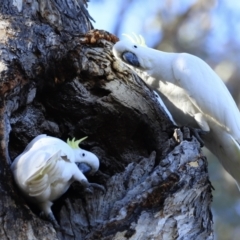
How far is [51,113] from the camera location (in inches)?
90.8

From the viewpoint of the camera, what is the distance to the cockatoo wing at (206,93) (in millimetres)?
2285

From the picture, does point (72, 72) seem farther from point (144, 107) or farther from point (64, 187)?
point (64, 187)

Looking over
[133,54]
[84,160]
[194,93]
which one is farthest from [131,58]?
[84,160]

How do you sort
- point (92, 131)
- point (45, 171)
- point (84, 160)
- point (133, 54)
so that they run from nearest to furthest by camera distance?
point (45, 171) < point (84, 160) < point (92, 131) < point (133, 54)

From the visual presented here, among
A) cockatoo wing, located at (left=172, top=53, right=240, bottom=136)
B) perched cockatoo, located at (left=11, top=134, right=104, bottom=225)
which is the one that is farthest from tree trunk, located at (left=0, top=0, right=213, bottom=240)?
cockatoo wing, located at (left=172, top=53, right=240, bottom=136)

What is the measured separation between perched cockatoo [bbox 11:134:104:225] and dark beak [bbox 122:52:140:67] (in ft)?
1.89

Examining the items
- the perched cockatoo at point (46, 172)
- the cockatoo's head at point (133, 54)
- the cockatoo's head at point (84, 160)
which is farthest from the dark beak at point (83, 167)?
the cockatoo's head at point (133, 54)

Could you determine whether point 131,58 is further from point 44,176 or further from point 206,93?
point 44,176

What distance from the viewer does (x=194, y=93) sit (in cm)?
229

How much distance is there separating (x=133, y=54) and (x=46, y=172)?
0.89m

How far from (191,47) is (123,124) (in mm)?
2372

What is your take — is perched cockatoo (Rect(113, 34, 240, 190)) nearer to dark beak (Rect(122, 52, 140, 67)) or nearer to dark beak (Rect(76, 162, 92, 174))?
dark beak (Rect(122, 52, 140, 67))

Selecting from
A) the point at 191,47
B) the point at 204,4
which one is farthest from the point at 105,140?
the point at 204,4

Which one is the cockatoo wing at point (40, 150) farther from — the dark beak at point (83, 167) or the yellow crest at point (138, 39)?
the yellow crest at point (138, 39)
